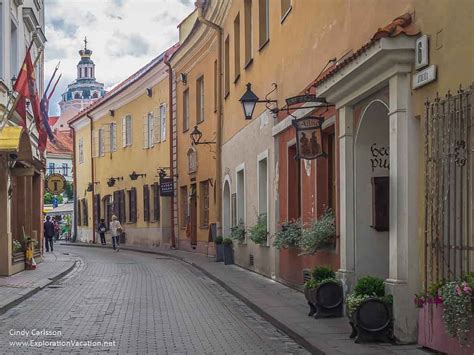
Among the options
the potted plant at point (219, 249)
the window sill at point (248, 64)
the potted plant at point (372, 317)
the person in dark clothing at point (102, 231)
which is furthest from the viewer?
the person in dark clothing at point (102, 231)

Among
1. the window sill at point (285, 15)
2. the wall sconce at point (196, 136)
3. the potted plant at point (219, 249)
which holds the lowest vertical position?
the potted plant at point (219, 249)

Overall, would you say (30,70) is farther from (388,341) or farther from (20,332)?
(388,341)

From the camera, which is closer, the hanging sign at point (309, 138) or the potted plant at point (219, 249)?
the hanging sign at point (309, 138)

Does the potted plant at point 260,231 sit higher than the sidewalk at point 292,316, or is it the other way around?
the potted plant at point 260,231

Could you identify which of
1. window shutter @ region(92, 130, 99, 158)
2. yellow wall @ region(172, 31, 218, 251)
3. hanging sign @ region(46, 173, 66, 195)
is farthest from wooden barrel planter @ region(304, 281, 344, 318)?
window shutter @ region(92, 130, 99, 158)

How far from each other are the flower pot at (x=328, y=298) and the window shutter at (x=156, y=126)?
24.0m

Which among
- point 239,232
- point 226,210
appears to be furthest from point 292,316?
point 226,210

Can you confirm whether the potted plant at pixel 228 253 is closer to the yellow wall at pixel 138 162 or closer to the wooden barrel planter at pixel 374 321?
the yellow wall at pixel 138 162

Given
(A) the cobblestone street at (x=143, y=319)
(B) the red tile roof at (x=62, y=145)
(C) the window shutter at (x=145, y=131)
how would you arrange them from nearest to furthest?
(A) the cobblestone street at (x=143, y=319), (C) the window shutter at (x=145, y=131), (B) the red tile roof at (x=62, y=145)

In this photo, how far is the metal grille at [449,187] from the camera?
277 inches

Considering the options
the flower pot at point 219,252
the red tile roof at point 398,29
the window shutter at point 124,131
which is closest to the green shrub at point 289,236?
the red tile roof at point 398,29

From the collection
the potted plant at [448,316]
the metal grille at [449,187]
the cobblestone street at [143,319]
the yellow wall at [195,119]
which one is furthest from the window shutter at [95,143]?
the potted plant at [448,316]

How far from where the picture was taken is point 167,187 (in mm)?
31219

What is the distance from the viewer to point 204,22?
24.2 meters
